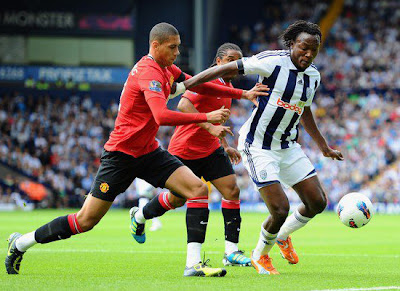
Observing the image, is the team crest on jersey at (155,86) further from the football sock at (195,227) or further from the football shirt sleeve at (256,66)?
the football sock at (195,227)

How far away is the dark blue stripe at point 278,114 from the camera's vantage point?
775 cm

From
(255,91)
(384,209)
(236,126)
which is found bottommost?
(384,209)

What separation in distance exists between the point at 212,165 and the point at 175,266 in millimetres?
1513

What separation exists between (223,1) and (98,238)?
2507cm

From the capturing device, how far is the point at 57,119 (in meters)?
31.8

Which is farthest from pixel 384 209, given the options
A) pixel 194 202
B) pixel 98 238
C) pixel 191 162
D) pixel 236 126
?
pixel 194 202

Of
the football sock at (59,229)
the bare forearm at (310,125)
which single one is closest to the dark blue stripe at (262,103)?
the bare forearm at (310,125)

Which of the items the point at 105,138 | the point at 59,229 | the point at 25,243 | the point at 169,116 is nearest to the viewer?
the point at 169,116

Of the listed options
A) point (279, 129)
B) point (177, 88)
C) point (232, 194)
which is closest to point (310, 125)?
point (279, 129)

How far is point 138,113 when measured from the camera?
7203 millimetres

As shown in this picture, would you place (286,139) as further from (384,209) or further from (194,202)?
(384,209)

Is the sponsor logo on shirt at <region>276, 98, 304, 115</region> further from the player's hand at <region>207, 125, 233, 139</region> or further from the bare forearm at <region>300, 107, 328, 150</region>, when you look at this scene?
the player's hand at <region>207, 125, 233, 139</region>

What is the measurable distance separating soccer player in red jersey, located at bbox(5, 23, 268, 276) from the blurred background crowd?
21.4m

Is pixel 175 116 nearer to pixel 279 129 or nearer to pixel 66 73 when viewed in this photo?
pixel 279 129
